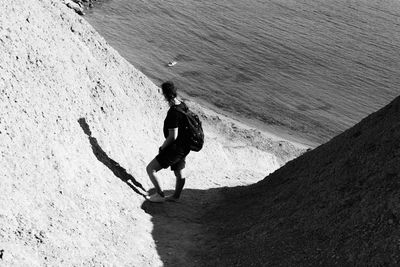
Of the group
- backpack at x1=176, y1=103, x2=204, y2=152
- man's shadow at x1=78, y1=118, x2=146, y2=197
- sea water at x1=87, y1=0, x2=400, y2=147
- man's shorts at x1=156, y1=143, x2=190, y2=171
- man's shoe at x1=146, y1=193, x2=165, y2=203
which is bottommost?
sea water at x1=87, y1=0, x2=400, y2=147

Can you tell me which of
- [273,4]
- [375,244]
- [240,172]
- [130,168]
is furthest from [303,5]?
[375,244]

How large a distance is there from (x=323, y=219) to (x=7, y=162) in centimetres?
568

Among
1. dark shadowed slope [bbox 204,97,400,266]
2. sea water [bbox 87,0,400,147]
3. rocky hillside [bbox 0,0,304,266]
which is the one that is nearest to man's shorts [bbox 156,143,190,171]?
rocky hillside [bbox 0,0,304,266]

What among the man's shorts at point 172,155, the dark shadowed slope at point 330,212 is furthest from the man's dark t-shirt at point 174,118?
the dark shadowed slope at point 330,212

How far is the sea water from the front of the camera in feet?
113

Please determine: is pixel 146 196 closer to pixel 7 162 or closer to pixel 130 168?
pixel 130 168

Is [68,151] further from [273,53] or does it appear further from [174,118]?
[273,53]

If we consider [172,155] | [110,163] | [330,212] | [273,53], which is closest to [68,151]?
[110,163]

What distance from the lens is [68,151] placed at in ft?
30.0

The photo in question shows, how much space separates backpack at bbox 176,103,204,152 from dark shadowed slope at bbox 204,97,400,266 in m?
2.14

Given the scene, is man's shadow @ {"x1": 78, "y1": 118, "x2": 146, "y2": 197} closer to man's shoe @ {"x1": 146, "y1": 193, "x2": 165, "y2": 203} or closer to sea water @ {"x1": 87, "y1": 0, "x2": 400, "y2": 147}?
man's shoe @ {"x1": 146, "y1": 193, "x2": 165, "y2": 203}

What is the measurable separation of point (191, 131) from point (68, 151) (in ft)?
8.69

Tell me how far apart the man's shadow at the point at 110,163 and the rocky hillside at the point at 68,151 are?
42mm

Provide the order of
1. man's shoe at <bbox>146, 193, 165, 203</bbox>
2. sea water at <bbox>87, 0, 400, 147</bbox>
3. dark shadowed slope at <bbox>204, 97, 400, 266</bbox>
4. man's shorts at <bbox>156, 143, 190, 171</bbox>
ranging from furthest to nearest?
1. sea water at <bbox>87, 0, 400, 147</bbox>
2. man's shoe at <bbox>146, 193, 165, 203</bbox>
3. man's shorts at <bbox>156, 143, 190, 171</bbox>
4. dark shadowed slope at <bbox>204, 97, 400, 266</bbox>
